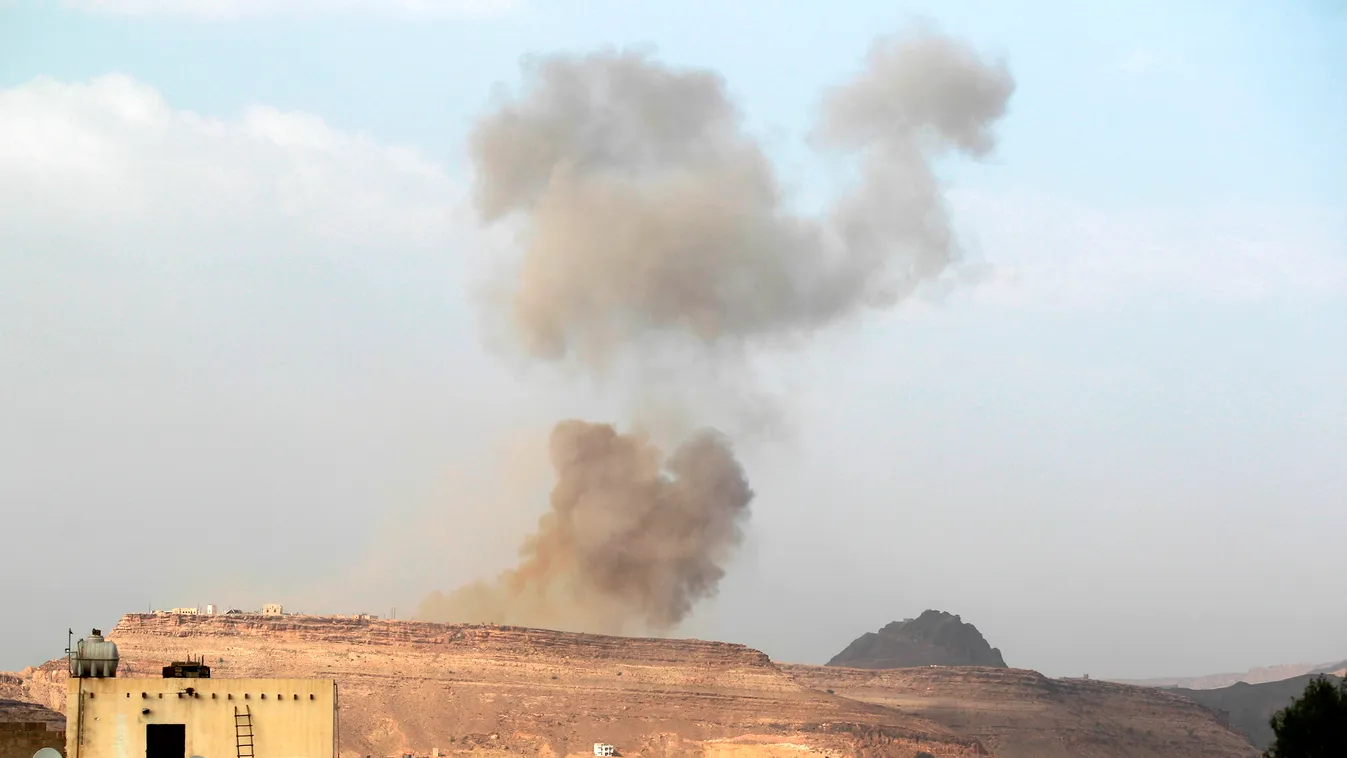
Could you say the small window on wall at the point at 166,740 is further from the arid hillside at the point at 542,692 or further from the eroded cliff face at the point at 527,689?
the eroded cliff face at the point at 527,689

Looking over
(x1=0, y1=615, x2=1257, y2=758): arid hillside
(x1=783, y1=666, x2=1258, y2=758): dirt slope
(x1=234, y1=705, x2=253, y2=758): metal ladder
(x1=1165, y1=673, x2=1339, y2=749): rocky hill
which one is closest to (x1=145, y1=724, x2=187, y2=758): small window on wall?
(x1=234, y1=705, x2=253, y2=758): metal ladder

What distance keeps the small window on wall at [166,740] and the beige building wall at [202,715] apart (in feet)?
0.29

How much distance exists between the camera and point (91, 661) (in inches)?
1660

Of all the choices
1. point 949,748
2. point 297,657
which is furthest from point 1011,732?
point 297,657

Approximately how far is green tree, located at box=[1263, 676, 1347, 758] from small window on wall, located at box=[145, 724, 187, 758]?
107ft

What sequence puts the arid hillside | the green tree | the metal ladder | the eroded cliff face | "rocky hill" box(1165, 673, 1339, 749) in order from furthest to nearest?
"rocky hill" box(1165, 673, 1339, 749) < the eroded cliff face < the arid hillside < the green tree < the metal ladder

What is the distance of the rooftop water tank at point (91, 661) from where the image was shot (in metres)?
42.0

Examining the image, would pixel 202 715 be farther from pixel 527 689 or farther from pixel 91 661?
pixel 527 689

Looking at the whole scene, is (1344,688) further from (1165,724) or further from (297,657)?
(1165,724)

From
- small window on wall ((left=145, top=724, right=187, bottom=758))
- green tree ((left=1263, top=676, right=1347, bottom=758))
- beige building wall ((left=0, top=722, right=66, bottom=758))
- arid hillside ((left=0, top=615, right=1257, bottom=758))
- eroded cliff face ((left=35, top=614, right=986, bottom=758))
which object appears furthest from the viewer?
eroded cliff face ((left=35, top=614, right=986, bottom=758))

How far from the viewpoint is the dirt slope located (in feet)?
520

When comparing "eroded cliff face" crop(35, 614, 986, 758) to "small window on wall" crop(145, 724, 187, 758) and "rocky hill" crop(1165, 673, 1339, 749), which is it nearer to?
"rocky hill" crop(1165, 673, 1339, 749)

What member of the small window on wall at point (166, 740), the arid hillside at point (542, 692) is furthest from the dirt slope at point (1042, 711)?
the small window on wall at point (166, 740)

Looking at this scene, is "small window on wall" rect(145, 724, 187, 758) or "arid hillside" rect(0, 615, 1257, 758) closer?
"small window on wall" rect(145, 724, 187, 758)
